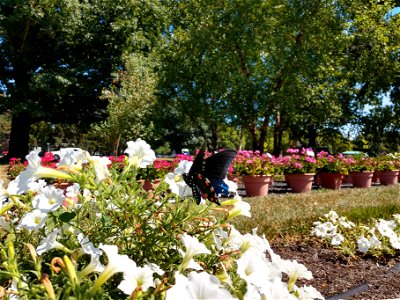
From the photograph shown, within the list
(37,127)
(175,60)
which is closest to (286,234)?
(175,60)

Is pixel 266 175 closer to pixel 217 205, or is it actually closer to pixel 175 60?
pixel 217 205

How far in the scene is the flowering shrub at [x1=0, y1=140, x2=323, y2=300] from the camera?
967 millimetres

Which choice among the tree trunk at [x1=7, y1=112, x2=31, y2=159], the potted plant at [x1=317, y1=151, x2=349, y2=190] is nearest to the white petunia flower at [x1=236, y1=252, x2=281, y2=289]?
the potted plant at [x1=317, y1=151, x2=349, y2=190]

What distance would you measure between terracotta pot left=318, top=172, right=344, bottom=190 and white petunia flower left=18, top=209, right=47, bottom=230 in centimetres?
957

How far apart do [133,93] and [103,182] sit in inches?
614

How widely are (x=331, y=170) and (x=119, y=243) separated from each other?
9.44 meters

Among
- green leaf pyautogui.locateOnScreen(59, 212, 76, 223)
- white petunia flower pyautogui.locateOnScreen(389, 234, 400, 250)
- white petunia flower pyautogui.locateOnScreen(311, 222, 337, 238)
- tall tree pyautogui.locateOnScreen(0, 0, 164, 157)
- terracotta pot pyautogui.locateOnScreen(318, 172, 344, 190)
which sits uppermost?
tall tree pyautogui.locateOnScreen(0, 0, 164, 157)

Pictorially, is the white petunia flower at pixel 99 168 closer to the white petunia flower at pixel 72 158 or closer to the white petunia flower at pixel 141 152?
the white petunia flower at pixel 72 158

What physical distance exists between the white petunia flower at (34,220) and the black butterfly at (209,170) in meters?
0.49

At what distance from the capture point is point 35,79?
18.0 metres

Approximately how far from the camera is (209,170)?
1.34 metres

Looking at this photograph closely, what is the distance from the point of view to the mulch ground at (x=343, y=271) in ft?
8.44

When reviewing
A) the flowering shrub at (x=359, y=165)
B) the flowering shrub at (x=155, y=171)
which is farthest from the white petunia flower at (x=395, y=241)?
the flowering shrub at (x=359, y=165)

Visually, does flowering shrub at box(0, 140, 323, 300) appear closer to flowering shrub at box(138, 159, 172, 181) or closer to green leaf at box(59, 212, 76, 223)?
green leaf at box(59, 212, 76, 223)
